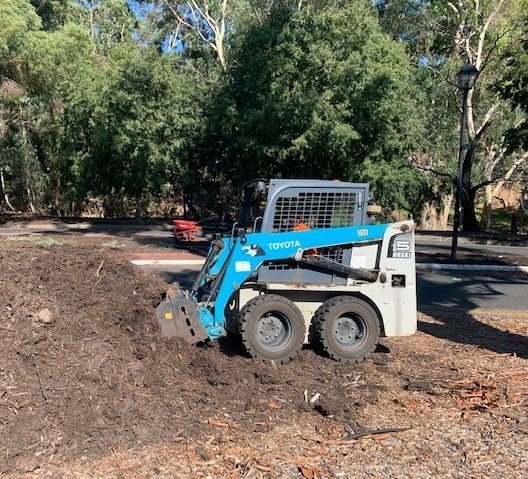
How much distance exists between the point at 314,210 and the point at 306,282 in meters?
0.78

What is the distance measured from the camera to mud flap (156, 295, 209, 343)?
18.1 feet

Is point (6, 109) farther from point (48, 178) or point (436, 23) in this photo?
point (436, 23)

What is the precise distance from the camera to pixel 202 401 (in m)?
4.64

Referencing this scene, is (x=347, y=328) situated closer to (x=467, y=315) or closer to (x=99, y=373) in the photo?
(x=99, y=373)

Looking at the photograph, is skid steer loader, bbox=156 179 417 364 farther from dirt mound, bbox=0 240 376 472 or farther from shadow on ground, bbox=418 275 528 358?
shadow on ground, bbox=418 275 528 358

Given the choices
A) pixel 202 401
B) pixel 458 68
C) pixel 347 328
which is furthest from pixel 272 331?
pixel 458 68

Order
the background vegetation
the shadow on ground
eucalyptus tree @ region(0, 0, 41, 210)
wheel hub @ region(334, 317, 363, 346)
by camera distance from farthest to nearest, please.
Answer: eucalyptus tree @ region(0, 0, 41, 210)
the background vegetation
the shadow on ground
wheel hub @ region(334, 317, 363, 346)

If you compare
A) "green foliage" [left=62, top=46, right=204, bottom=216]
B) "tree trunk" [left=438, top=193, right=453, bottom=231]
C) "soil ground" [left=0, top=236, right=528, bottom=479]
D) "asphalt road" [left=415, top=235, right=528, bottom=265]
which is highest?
"green foliage" [left=62, top=46, right=204, bottom=216]

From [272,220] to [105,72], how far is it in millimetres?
22657

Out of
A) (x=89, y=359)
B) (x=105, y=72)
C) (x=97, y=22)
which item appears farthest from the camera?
(x=97, y=22)

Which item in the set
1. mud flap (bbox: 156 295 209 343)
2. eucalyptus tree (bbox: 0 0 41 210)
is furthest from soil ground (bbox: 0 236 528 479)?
eucalyptus tree (bbox: 0 0 41 210)

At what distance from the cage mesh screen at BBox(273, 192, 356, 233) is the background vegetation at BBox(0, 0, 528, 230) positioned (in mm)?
13601

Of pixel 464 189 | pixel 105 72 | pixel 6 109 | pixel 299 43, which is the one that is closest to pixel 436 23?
pixel 464 189

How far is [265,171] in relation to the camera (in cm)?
2412
